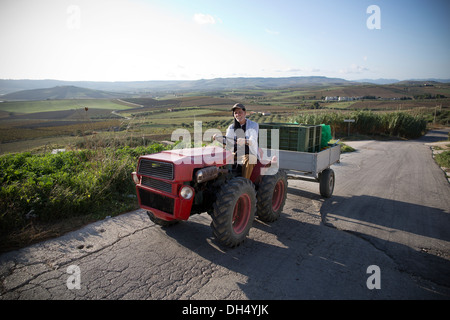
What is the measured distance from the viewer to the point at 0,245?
366cm

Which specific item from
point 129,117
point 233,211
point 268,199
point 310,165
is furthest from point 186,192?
point 129,117

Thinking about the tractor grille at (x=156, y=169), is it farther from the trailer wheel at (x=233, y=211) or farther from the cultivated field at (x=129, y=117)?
the cultivated field at (x=129, y=117)

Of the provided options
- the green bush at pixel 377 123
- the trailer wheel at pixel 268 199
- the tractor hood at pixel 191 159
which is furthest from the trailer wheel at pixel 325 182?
the green bush at pixel 377 123

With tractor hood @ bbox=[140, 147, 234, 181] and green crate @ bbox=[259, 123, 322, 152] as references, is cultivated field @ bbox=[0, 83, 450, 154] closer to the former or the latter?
green crate @ bbox=[259, 123, 322, 152]

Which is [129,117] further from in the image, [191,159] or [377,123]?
[377,123]

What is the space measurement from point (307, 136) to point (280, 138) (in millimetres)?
653

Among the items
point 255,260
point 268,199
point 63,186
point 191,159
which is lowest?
point 255,260

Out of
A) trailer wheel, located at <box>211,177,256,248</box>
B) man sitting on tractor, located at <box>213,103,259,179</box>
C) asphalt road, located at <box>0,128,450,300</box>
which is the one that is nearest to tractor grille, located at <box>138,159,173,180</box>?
trailer wheel, located at <box>211,177,256,248</box>

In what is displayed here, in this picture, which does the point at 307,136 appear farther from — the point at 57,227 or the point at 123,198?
the point at 57,227

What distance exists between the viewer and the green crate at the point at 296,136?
6.17m

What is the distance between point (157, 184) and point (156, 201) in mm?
245

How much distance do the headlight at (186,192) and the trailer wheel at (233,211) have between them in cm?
39

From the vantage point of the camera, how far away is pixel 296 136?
627 cm
